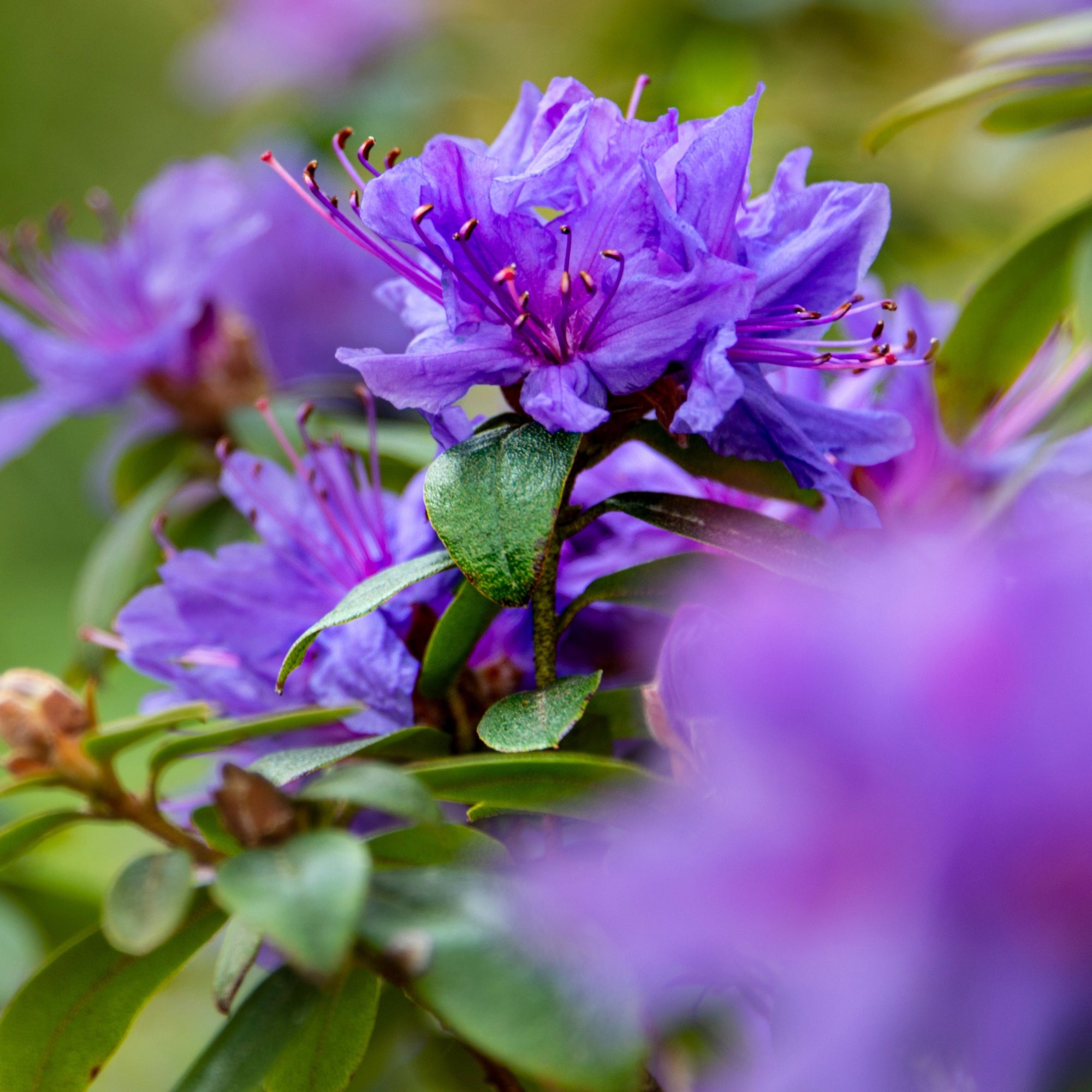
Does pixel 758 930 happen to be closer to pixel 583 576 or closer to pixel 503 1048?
pixel 503 1048

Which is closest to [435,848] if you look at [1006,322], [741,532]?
[741,532]

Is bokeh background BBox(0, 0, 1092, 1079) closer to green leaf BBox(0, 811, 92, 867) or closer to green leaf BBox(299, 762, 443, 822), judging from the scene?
green leaf BBox(0, 811, 92, 867)

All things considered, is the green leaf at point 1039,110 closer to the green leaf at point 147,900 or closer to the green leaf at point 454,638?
the green leaf at point 454,638

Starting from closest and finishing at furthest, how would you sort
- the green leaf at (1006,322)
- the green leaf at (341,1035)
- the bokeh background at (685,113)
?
the green leaf at (341,1035)
the green leaf at (1006,322)
the bokeh background at (685,113)

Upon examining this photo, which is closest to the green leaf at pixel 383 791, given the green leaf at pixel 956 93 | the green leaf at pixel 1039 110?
the green leaf at pixel 956 93

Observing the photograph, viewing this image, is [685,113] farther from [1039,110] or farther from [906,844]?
[906,844]
